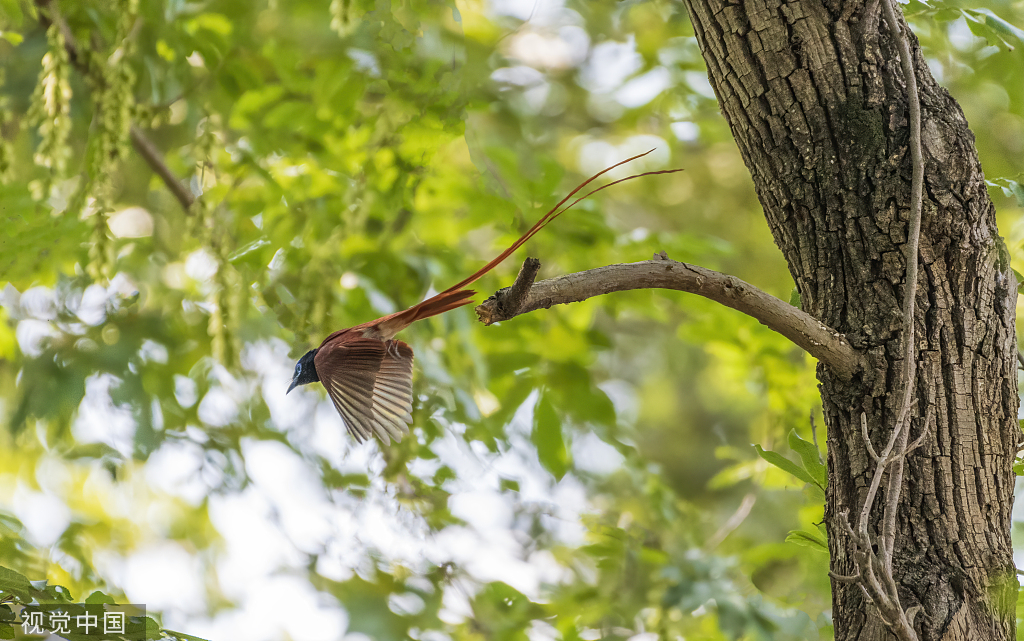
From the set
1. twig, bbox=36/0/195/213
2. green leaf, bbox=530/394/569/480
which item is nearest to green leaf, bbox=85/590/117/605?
green leaf, bbox=530/394/569/480

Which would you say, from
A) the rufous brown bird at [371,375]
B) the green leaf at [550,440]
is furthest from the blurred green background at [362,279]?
the rufous brown bird at [371,375]

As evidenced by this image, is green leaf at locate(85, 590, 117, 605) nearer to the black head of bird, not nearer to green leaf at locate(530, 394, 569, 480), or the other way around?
the black head of bird

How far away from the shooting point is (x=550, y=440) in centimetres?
186

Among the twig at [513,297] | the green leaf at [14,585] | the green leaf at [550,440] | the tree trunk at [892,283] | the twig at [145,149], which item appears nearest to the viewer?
the twig at [513,297]

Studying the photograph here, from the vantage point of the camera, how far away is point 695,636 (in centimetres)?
185

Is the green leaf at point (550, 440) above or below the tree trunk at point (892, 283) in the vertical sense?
above

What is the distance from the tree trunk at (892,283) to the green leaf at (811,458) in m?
0.06

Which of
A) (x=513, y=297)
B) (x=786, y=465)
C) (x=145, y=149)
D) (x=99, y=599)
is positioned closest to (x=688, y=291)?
(x=513, y=297)

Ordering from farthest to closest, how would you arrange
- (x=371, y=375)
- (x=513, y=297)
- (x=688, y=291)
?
(x=371, y=375), (x=688, y=291), (x=513, y=297)

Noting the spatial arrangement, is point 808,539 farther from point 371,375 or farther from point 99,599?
point 99,599

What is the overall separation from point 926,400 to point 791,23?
1.59 ft

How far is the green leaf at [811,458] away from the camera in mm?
999

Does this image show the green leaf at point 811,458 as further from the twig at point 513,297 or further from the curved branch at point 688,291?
the twig at point 513,297

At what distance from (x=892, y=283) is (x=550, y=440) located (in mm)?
1092
